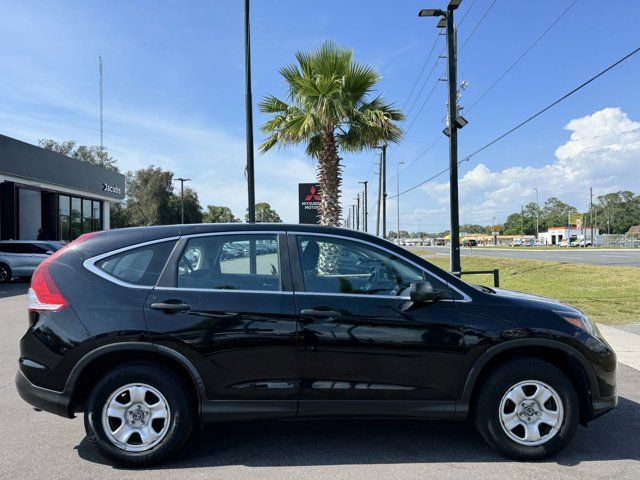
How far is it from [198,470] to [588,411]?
2.97m

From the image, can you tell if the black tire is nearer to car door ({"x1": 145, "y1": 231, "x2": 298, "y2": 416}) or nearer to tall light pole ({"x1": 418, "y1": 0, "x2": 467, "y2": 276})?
tall light pole ({"x1": 418, "y1": 0, "x2": 467, "y2": 276})

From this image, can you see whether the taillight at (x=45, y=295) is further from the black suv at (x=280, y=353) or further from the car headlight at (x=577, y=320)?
the car headlight at (x=577, y=320)

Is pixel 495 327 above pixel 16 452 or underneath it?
above

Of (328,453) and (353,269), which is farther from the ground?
(353,269)

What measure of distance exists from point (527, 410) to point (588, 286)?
13.2 metres

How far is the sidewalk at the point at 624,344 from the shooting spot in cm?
656

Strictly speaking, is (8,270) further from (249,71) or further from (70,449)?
(70,449)

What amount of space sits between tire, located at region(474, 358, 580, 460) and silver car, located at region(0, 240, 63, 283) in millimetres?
18449

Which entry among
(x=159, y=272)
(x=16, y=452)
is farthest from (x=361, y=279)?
(x=16, y=452)

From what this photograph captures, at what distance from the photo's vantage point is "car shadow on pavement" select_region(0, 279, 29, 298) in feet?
47.8

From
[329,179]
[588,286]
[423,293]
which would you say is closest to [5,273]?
[329,179]

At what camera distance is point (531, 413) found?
3.62 m

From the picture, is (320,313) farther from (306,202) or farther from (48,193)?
(48,193)

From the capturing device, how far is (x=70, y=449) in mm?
3875
